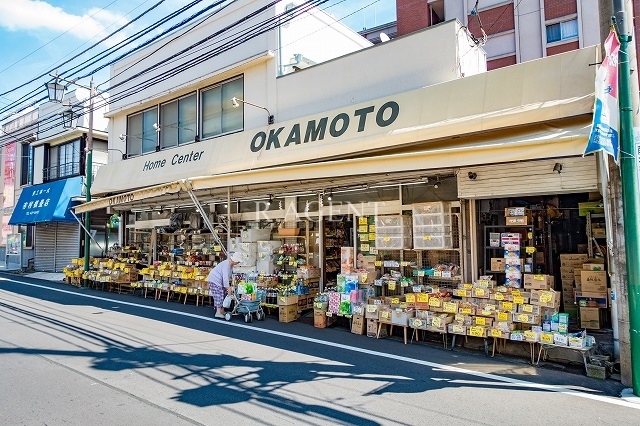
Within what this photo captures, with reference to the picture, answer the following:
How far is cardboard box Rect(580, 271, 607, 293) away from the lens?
8.54 m

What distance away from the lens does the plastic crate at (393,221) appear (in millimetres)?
9852

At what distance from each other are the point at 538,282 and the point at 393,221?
3.41m

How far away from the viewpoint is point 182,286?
13570 millimetres

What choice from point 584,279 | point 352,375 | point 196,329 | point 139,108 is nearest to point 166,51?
point 139,108

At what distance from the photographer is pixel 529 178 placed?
26.4ft

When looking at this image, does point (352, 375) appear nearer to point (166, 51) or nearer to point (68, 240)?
point (166, 51)

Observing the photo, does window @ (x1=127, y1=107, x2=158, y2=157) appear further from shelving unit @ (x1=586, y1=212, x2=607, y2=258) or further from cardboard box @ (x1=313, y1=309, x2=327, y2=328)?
shelving unit @ (x1=586, y1=212, x2=607, y2=258)

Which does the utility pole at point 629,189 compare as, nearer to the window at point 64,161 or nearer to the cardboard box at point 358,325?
the cardboard box at point 358,325

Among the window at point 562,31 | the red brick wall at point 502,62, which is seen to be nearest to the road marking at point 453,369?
the red brick wall at point 502,62

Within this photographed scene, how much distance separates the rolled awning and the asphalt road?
497 inches

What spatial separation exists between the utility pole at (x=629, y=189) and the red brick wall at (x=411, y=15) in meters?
16.9

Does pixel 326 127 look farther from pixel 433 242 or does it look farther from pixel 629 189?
pixel 629 189

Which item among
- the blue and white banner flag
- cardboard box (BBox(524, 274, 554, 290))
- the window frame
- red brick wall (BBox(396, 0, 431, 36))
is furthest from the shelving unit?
red brick wall (BBox(396, 0, 431, 36))

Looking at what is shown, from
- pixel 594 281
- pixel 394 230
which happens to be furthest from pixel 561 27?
pixel 394 230
